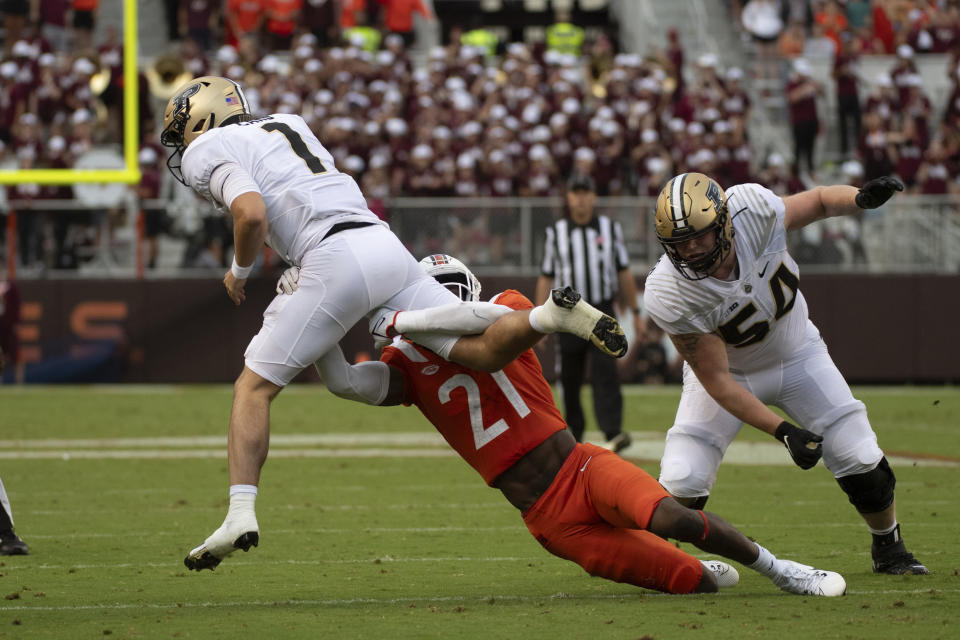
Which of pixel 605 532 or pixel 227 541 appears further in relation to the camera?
pixel 605 532

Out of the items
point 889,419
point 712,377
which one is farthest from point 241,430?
point 889,419

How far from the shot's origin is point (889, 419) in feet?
40.7

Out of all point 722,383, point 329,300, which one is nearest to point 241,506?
point 329,300

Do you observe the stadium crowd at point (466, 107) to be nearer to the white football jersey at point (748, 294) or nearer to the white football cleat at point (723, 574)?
the white football jersey at point (748, 294)

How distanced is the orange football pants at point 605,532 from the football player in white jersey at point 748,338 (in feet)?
1.53

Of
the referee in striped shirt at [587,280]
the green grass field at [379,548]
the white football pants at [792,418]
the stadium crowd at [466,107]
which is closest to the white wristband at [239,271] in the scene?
the green grass field at [379,548]

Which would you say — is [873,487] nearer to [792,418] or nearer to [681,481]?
[792,418]

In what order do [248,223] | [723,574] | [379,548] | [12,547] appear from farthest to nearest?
[379,548], [12,547], [723,574], [248,223]

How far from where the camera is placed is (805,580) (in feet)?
16.5

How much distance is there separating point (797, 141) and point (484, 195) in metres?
4.43

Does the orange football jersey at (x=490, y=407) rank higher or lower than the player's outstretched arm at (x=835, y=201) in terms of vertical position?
lower

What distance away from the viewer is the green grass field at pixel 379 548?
15.2 ft

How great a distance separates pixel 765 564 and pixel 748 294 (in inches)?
39.0

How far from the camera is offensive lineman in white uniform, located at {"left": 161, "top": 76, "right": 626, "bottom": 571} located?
16.8ft
